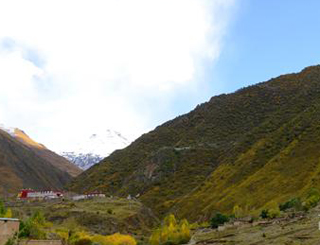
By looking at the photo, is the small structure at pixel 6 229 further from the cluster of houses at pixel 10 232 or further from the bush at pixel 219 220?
the bush at pixel 219 220

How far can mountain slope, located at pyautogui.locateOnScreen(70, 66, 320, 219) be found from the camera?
321 feet

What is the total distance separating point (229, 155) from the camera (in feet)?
439

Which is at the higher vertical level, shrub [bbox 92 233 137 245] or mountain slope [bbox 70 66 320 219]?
mountain slope [bbox 70 66 320 219]

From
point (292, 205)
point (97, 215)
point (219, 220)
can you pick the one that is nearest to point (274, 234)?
point (292, 205)

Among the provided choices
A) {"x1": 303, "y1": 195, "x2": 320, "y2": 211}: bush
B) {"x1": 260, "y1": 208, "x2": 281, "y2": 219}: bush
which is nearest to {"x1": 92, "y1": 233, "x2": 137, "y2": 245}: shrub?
{"x1": 260, "y1": 208, "x2": 281, "y2": 219}: bush

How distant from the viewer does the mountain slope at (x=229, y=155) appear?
3851 inches

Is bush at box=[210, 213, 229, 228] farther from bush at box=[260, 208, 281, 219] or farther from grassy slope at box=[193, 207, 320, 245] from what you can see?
bush at box=[260, 208, 281, 219]

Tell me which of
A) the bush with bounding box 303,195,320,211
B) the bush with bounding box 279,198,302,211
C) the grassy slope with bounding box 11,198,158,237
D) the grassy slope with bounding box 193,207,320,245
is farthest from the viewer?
the grassy slope with bounding box 11,198,158,237

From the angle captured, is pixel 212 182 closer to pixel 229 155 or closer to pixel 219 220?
pixel 229 155

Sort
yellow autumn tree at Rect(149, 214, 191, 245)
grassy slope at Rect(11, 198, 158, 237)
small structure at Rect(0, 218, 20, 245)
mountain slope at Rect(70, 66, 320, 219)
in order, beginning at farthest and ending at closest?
mountain slope at Rect(70, 66, 320, 219)
grassy slope at Rect(11, 198, 158, 237)
yellow autumn tree at Rect(149, 214, 191, 245)
small structure at Rect(0, 218, 20, 245)

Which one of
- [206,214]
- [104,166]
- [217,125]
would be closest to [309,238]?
[206,214]

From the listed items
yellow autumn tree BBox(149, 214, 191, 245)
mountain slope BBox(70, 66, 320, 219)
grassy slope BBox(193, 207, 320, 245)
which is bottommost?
grassy slope BBox(193, 207, 320, 245)

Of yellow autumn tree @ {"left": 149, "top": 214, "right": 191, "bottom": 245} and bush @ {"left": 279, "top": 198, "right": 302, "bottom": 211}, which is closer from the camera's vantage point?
yellow autumn tree @ {"left": 149, "top": 214, "right": 191, "bottom": 245}

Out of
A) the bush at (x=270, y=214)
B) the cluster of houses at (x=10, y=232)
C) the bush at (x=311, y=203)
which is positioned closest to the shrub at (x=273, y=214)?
the bush at (x=270, y=214)
